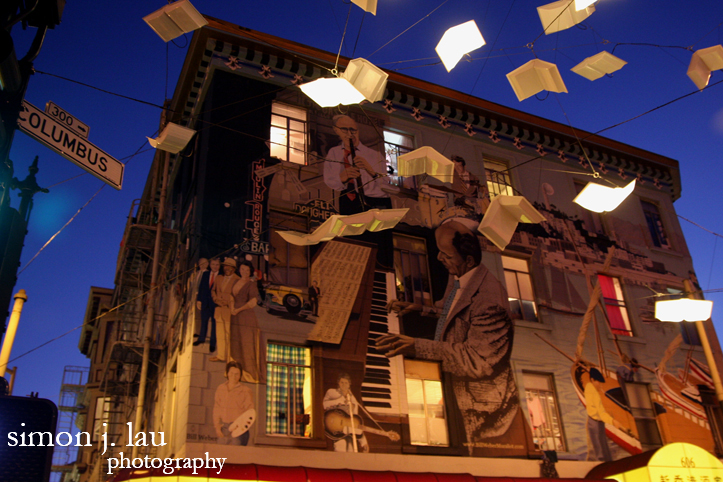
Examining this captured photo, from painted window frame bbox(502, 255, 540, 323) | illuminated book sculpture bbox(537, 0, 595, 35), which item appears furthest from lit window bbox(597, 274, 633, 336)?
illuminated book sculpture bbox(537, 0, 595, 35)

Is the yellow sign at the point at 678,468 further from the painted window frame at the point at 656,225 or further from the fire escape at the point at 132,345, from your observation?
the fire escape at the point at 132,345

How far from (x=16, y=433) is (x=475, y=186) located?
16.6 metres

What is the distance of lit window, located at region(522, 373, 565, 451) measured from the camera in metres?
14.8

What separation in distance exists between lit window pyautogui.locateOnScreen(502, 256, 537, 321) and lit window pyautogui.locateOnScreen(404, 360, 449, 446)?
3.25 metres

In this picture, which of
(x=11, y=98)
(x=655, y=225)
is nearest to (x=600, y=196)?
(x=11, y=98)

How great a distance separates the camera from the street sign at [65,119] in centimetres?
577

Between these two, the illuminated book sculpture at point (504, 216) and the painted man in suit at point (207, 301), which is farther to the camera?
the painted man in suit at point (207, 301)

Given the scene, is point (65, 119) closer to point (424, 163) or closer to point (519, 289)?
point (424, 163)

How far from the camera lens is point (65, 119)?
586 cm

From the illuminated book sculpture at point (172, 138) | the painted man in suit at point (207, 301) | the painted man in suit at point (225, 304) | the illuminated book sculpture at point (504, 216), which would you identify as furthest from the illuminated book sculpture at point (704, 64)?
the painted man in suit at point (207, 301)

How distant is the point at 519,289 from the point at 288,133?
7.80 meters

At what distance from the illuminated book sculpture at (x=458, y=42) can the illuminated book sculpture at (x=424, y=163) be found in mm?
1720

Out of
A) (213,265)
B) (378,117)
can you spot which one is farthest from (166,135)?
(378,117)

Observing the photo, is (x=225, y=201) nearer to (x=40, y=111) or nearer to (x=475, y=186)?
(x=475, y=186)
